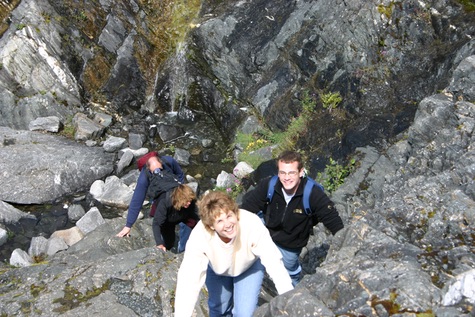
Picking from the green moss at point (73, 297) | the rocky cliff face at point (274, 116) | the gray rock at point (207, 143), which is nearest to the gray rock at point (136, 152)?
the rocky cliff face at point (274, 116)

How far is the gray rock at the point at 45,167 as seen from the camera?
50.8 ft

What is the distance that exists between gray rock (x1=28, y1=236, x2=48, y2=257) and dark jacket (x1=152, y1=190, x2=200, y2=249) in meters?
5.66

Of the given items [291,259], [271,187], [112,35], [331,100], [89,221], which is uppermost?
[112,35]

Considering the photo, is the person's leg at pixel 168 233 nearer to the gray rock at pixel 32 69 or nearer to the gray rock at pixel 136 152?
the gray rock at pixel 136 152

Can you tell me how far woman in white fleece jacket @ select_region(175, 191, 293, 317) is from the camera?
4875 millimetres

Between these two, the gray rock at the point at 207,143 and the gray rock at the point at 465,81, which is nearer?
the gray rock at the point at 465,81

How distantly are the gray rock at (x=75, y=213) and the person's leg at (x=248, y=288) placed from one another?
10.1 m

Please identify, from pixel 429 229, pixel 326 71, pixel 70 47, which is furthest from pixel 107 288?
pixel 70 47

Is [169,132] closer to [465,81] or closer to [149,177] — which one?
[149,177]

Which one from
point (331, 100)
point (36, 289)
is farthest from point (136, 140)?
point (36, 289)

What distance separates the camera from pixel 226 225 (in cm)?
487

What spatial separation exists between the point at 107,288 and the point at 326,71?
1000 cm

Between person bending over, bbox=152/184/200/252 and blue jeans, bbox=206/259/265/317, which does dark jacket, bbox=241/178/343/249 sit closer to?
blue jeans, bbox=206/259/265/317

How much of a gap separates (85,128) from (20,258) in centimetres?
671
